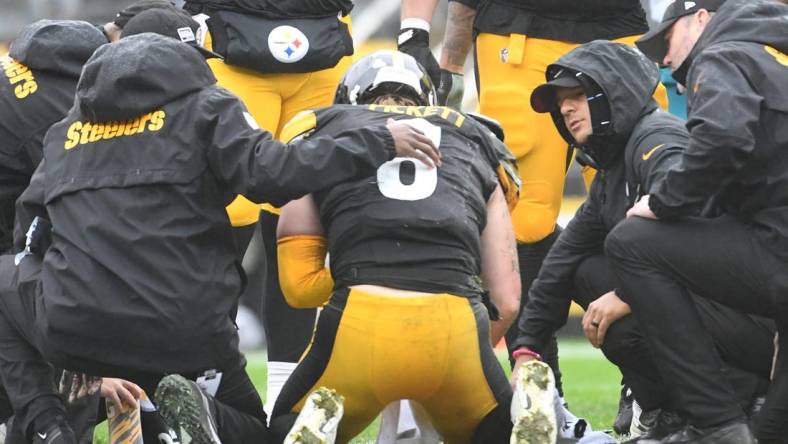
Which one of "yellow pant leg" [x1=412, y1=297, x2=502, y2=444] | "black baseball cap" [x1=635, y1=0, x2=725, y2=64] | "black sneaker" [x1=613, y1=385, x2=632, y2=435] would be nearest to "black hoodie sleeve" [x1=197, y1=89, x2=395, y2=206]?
"yellow pant leg" [x1=412, y1=297, x2=502, y2=444]

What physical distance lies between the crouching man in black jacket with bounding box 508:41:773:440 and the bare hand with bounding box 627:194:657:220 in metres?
0.06

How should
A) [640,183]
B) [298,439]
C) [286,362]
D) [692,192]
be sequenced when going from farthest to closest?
1. [286,362]
2. [640,183]
3. [692,192]
4. [298,439]

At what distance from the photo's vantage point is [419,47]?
6.68 meters

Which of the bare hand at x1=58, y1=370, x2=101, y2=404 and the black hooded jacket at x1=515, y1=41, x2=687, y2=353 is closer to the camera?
the bare hand at x1=58, y1=370, x2=101, y2=404

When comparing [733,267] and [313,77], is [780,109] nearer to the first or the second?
[733,267]

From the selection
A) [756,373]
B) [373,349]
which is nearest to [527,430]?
[373,349]

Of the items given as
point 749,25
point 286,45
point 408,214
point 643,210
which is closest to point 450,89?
point 286,45

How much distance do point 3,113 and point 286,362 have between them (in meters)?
1.46

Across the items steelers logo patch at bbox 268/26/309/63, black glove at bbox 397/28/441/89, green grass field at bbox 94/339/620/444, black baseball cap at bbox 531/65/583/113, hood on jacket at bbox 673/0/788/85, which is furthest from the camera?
green grass field at bbox 94/339/620/444

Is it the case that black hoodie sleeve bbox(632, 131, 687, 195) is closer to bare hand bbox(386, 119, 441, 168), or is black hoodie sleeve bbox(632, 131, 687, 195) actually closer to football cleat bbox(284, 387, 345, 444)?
bare hand bbox(386, 119, 441, 168)

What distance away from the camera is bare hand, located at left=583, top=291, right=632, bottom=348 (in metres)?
5.42

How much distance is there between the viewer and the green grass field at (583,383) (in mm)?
A: 6963

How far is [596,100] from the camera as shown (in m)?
5.50

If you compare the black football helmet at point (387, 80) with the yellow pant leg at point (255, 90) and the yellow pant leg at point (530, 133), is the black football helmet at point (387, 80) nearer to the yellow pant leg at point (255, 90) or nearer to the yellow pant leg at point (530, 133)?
the yellow pant leg at point (255, 90)
